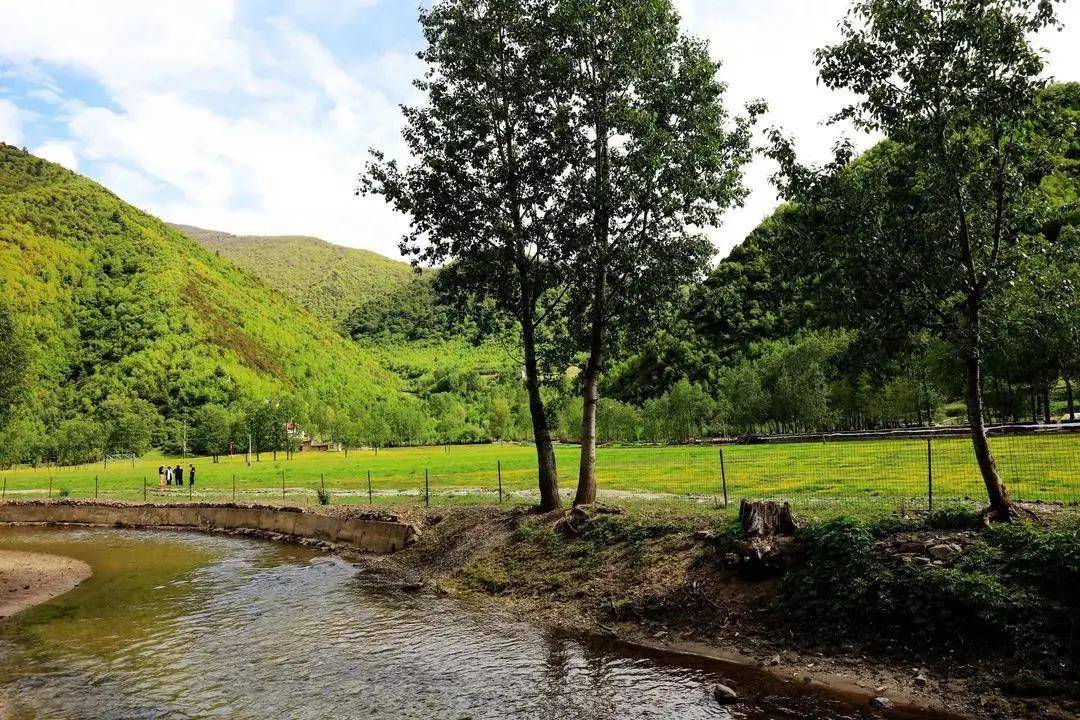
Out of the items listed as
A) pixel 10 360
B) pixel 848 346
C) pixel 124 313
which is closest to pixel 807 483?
pixel 848 346

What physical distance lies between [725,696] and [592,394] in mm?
11967

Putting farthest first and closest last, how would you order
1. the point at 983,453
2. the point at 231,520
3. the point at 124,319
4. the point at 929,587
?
the point at 124,319
the point at 231,520
the point at 983,453
the point at 929,587

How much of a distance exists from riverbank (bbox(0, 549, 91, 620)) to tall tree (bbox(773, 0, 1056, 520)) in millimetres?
23932

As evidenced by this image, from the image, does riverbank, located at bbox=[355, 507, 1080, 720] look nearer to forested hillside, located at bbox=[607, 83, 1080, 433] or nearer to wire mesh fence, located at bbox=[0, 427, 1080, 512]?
forested hillside, located at bbox=[607, 83, 1080, 433]

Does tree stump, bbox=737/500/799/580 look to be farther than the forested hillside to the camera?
Yes

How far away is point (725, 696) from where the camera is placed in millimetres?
9859

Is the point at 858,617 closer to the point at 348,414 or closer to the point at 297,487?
the point at 297,487

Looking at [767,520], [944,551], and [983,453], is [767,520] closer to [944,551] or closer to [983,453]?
[944,551]

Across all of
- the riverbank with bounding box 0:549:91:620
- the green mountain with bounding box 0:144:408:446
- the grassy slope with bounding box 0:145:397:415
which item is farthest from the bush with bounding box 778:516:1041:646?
the grassy slope with bounding box 0:145:397:415

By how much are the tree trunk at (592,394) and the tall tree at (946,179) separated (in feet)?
25.5

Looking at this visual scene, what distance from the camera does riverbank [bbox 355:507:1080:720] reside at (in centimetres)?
947

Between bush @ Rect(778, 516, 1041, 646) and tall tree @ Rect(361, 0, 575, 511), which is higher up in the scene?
tall tree @ Rect(361, 0, 575, 511)

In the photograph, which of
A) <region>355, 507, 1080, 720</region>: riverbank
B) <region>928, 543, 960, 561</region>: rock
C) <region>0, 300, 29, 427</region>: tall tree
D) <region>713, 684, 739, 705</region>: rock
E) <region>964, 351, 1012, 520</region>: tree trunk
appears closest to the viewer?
<region>355, 507, 1080, 720</region>: riverbank

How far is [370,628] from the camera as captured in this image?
14977 mm
